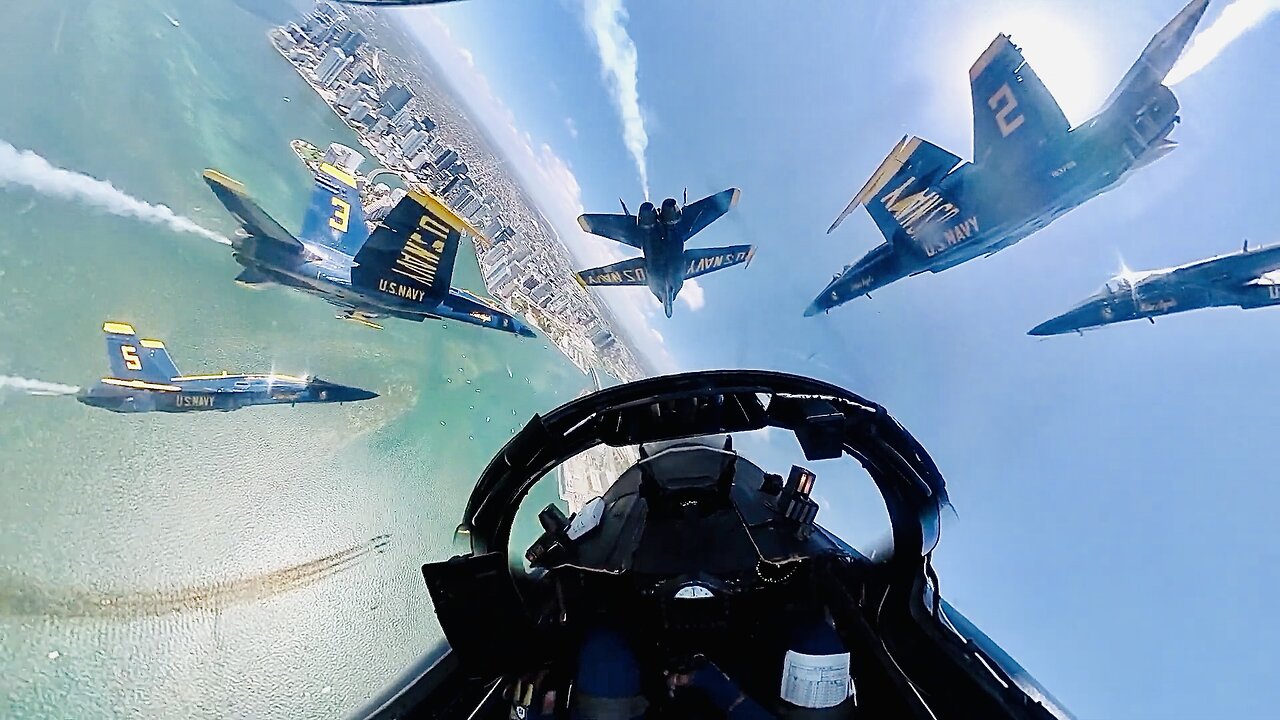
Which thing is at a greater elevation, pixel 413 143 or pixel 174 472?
pixel 413 143

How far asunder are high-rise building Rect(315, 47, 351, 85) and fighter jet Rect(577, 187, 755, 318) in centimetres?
405

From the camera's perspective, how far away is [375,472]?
4793mm

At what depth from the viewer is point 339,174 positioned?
718 centimetres

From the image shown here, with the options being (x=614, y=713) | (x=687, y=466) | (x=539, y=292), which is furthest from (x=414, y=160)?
(x=614, y=713)

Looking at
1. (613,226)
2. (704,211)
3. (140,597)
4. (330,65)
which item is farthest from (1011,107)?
(330,65)

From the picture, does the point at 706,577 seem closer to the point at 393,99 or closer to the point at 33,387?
the point at 33,387

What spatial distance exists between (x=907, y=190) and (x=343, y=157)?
719 centimetres

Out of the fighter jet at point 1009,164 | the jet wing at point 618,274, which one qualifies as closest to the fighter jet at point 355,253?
the jet wing at point 618,274

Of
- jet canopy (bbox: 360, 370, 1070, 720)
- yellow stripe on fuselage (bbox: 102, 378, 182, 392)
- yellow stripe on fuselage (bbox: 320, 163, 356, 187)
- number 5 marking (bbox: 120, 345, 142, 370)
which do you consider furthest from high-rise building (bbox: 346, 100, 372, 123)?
jet canopy (bbox: 360, 370, 1070, 720)

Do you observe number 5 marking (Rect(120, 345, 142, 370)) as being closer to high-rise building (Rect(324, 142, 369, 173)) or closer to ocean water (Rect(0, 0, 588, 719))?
ocean water (Rect(0, 0, 588, 719))

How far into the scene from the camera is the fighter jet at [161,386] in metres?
3.81

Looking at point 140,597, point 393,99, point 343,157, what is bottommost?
point 140,597

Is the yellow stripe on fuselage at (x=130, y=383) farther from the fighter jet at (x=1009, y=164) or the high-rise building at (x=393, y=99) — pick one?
the fighter jet at (x=1009, y=164)

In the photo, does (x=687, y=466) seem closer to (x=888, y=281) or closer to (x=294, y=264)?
A: (x=294, y=264)
